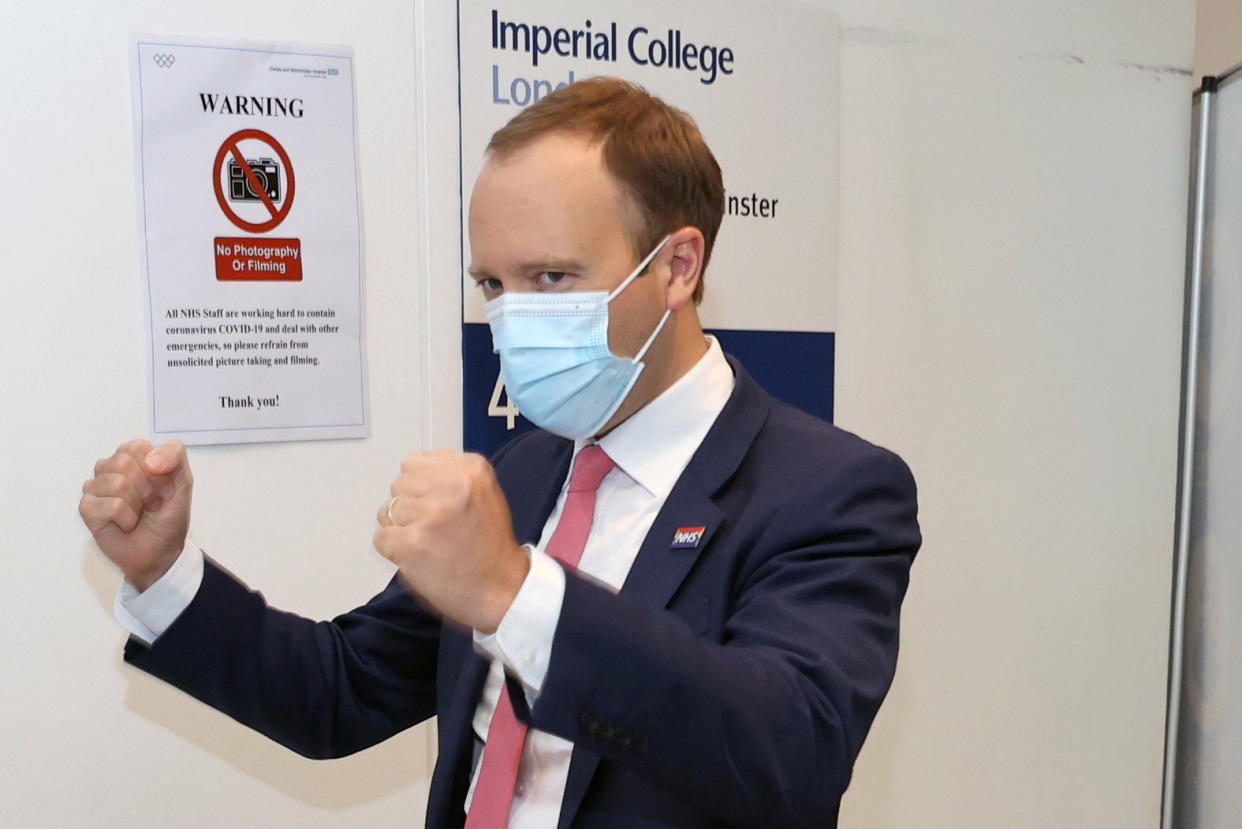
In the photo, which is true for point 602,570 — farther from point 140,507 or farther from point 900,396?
point 900,396

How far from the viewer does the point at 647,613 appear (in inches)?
37.7

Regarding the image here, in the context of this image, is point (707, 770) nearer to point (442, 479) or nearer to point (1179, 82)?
point (442, 479)

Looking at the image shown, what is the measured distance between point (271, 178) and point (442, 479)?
132 centimetres

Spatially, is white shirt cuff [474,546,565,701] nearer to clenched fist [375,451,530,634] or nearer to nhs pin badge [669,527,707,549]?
clenched fist [375,451,530,634]

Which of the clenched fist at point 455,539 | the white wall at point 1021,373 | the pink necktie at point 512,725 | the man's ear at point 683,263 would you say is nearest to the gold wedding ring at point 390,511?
the clenched fist at point 455,539

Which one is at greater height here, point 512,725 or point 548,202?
point 548,202

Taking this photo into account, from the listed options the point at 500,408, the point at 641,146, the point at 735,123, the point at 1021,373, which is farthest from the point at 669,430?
the point at 1021,373

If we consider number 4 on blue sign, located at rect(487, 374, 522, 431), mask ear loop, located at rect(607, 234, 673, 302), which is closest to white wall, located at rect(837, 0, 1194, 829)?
number 4 on blue sign, located at rect(487, 374, 522, 431)

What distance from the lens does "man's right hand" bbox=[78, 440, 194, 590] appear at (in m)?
1.22

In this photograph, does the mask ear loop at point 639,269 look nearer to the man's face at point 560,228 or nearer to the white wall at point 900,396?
the man's face at point 560,228

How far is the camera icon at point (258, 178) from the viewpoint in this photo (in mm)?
1997

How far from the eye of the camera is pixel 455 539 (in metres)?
0.89

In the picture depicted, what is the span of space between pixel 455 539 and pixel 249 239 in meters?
1.32

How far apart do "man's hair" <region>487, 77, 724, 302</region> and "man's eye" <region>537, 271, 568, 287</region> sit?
0.10m
